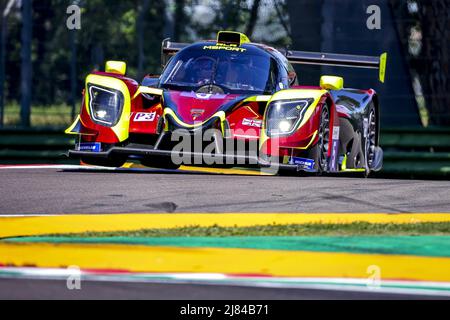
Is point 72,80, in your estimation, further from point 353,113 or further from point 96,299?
point 96,299

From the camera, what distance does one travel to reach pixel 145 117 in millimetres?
10953

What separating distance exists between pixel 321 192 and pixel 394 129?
537cm

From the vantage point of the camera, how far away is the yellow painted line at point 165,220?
7.97 m

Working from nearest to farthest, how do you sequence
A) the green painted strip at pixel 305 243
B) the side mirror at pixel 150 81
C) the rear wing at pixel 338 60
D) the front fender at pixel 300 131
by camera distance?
1. the green painted strip at pixel 305 243
2. the front fender at pixel 300 131
3. the side mirror at pixel 150 81
4. the rear wing at pixel 338 60

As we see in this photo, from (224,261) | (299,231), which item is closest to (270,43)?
(299,231)

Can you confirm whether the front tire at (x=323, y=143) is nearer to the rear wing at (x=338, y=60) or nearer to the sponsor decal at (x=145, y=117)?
the sponsor decal at (x=145, y=117)

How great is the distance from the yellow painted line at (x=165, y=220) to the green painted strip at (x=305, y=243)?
1.42 ft

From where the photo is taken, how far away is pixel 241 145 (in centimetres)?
1071

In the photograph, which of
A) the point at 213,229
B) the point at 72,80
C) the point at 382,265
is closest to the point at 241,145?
the point at 213,229

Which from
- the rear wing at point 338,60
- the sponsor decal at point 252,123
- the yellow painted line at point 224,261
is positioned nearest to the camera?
the yellow painted line at point 224,261

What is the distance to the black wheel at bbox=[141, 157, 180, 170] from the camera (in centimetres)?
1080

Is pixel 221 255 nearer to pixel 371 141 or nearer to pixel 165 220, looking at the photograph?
pixel 165 220

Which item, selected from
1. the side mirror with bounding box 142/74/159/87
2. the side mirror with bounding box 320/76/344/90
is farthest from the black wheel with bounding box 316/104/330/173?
the side mirror with bounding box 142/74/159/87

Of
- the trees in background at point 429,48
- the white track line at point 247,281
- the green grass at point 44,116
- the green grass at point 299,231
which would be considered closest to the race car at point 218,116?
the green grass at point 299,231
